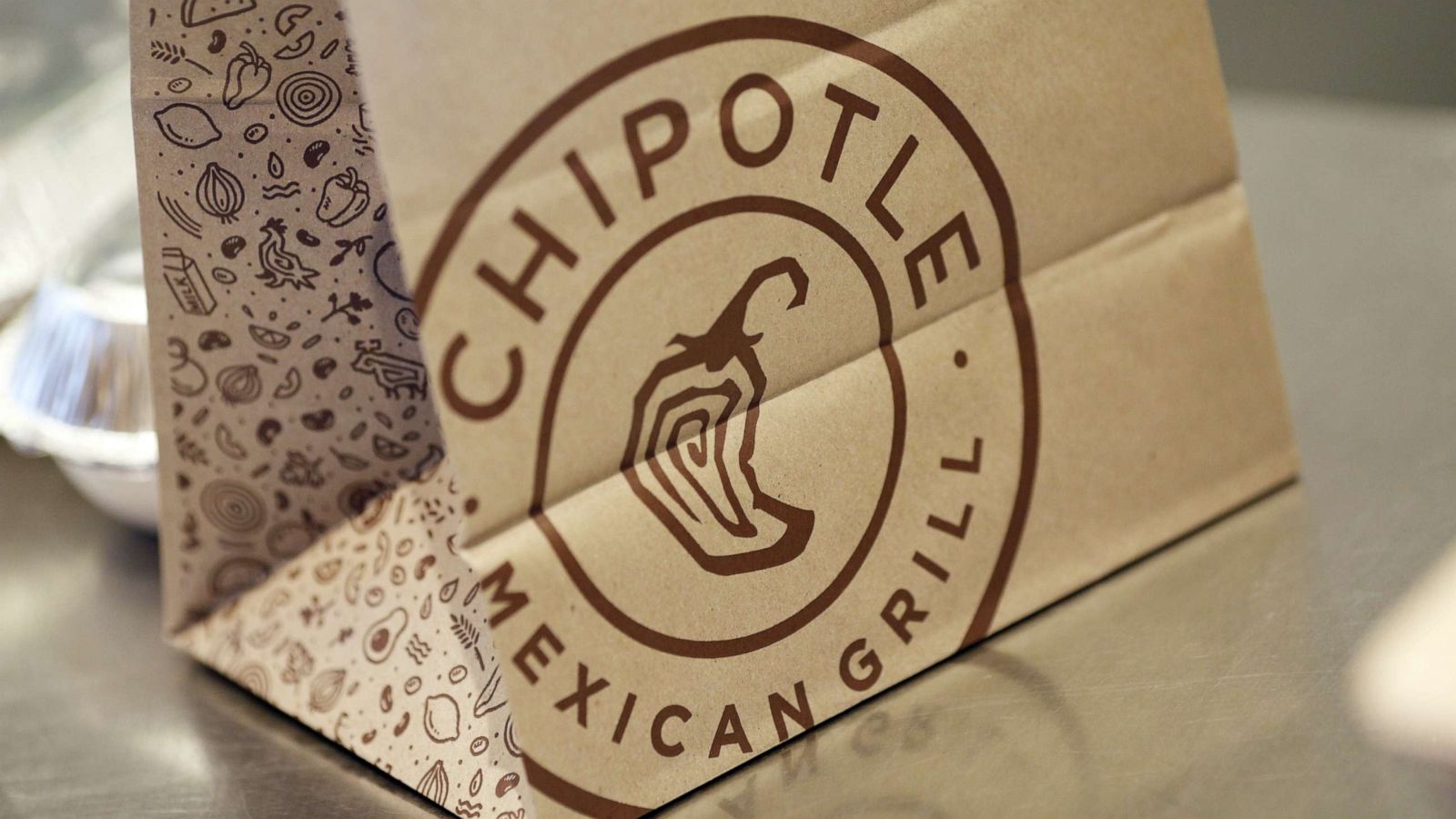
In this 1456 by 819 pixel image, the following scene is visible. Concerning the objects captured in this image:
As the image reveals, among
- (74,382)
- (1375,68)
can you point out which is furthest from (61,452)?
(1375,68)

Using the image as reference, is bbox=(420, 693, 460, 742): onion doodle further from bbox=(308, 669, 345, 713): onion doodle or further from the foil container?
the foil container

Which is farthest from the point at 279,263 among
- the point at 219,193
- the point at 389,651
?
the point at 389,651

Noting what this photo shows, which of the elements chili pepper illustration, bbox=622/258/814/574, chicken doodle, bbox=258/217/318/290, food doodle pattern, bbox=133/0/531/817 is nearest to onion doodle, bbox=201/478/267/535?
food doodle pattern, bbox=133/0/531/817

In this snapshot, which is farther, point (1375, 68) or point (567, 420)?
point (1375, 68)

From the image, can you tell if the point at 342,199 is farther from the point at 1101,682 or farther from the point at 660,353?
the point at 1101,682

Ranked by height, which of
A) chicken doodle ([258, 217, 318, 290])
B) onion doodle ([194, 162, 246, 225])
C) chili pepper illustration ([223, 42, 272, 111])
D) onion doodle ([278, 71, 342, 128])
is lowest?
chicken doodle ([258, 217, 318, 290])

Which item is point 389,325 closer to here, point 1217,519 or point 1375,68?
point 1217,519

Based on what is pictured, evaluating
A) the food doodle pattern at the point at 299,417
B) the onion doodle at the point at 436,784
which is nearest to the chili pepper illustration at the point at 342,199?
the food doodle pattern at the point at 299,417
